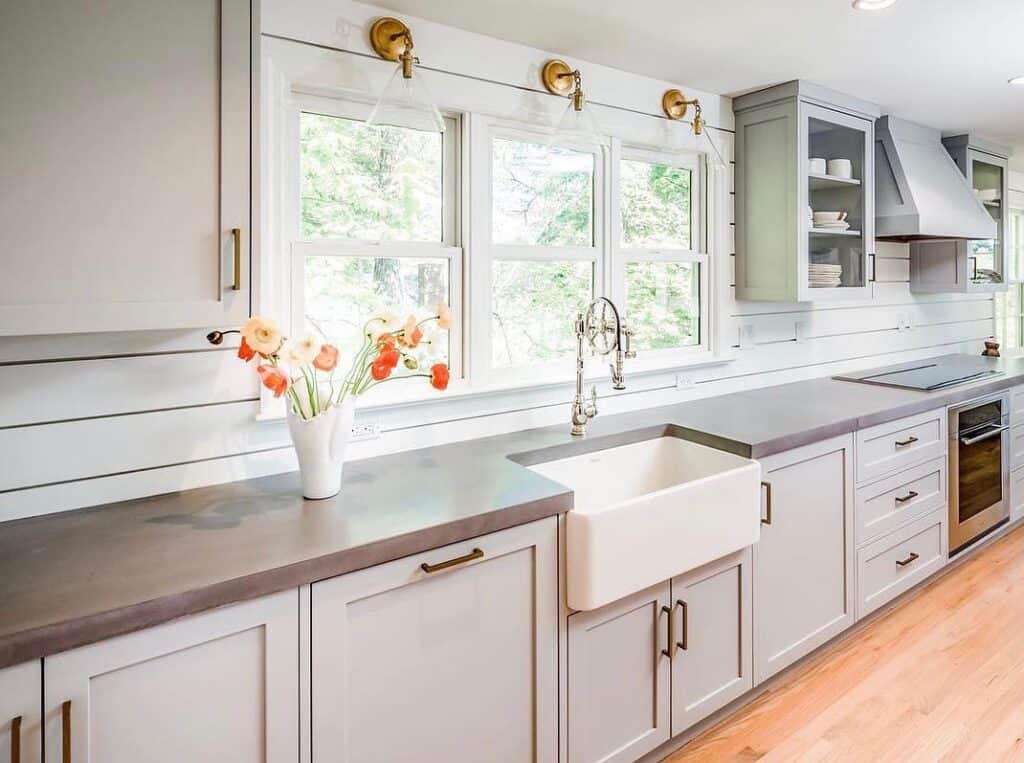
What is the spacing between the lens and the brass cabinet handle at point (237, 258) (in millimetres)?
1326

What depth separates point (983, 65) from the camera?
2455 mm

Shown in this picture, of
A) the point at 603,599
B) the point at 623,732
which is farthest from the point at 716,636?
the point at 603,599

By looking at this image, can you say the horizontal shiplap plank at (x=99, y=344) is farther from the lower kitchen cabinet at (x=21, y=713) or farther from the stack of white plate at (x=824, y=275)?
the stack of white plate at (x=824, y=275)

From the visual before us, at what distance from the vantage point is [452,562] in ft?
4.42

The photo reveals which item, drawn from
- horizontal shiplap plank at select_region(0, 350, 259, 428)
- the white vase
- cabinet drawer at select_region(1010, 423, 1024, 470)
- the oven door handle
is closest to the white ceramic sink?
the white vase

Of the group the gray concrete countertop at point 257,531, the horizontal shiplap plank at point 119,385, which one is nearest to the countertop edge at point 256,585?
the gray concrete countertop at point 257,531

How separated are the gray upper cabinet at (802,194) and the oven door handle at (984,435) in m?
0.79

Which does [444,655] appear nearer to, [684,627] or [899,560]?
[684,627]

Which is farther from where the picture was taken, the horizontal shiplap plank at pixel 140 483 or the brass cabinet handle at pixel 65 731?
the horizontal shiplap plank at pixel 140 483

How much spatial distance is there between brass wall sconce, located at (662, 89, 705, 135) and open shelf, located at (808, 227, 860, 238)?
68cm

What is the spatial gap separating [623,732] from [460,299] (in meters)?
1.36

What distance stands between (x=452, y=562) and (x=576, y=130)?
1.33 metres

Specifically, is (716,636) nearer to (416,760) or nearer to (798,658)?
(798,658)

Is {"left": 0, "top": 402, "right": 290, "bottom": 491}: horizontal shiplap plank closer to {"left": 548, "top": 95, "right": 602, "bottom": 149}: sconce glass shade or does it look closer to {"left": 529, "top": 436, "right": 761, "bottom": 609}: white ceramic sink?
{"left": 529, "top": 436, "right": 761, "bottom": 609}: white ceramic sink
